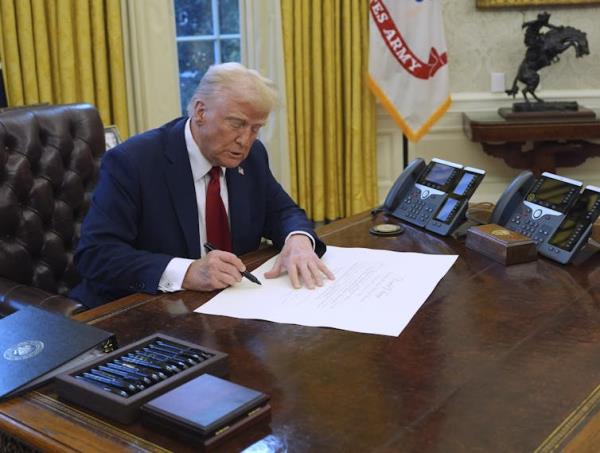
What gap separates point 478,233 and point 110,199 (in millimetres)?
943

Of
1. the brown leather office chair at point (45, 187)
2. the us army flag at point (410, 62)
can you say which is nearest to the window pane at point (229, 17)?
the us army flag at point (410, 62)

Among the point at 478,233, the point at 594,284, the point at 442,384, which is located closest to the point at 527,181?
the point at 478,233

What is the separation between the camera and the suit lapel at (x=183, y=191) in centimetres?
205

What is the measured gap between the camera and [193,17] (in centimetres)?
458

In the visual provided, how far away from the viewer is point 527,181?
6.51ft

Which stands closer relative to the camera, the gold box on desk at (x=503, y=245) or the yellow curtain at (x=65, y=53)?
the gold box on desk at (x=503, y=245)

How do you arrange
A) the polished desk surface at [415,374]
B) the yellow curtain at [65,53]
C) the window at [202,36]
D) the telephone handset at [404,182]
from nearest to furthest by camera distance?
the polished desk surface at [415,374] < the telephone handset at [404,182] < the yellow curtain at [65,53] < the window at [202,36]

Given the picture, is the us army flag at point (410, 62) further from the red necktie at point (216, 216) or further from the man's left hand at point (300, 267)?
the man's left hand at point (300, 267)

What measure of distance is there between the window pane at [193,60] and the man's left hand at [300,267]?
9.65 ft

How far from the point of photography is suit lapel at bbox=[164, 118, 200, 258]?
2047mm

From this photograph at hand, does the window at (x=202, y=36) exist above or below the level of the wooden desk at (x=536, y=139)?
above

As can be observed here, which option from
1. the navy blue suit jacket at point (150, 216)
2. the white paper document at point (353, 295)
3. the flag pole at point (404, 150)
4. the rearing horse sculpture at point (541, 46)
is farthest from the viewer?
the flag pole at point (404, 150)

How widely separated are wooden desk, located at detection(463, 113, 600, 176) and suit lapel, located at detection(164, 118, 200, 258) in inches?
97.7

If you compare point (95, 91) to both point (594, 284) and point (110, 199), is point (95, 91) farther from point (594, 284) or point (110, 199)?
point (594, 284)
